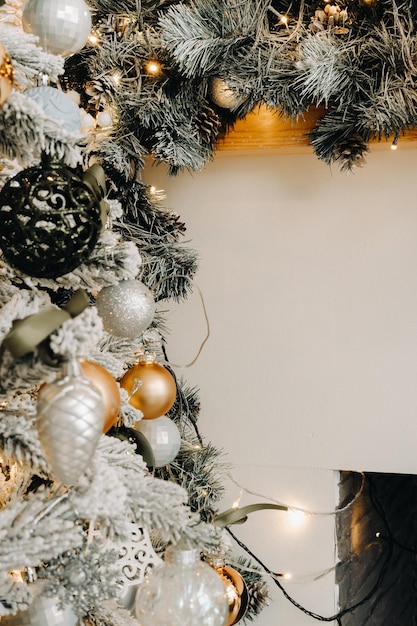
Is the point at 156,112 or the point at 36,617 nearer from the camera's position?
the point at 36,617

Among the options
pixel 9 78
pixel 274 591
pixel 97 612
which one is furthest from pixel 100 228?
pixel 274 591

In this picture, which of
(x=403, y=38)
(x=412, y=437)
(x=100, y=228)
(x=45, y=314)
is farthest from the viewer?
(x=412, y=437)

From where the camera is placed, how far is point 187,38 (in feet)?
3.09

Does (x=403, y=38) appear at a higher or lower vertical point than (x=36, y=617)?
higher

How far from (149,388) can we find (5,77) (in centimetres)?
55

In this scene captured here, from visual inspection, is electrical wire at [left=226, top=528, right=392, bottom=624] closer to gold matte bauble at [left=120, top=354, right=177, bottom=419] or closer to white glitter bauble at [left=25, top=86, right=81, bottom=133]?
gold matte bauble at [left=120, top=354, right=177, bottom=419]

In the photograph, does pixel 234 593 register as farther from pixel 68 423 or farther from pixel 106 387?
pixel 68 423

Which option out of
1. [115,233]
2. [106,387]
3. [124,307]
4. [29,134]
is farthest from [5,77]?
[115,233]

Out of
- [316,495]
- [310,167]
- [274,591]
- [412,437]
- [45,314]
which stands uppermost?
[310,167]

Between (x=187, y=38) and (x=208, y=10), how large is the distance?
57 millimetres

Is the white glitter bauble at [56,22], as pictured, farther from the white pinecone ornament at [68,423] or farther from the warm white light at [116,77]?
the white pinecone ornament at [68,423]

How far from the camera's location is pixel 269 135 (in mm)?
1192

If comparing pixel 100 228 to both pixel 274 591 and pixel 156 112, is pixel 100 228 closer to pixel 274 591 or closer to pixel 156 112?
pixel 156 112

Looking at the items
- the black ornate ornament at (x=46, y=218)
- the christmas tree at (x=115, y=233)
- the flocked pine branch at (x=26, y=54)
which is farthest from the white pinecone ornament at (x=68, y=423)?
the flocked pine branch at (x=26, y=54)
